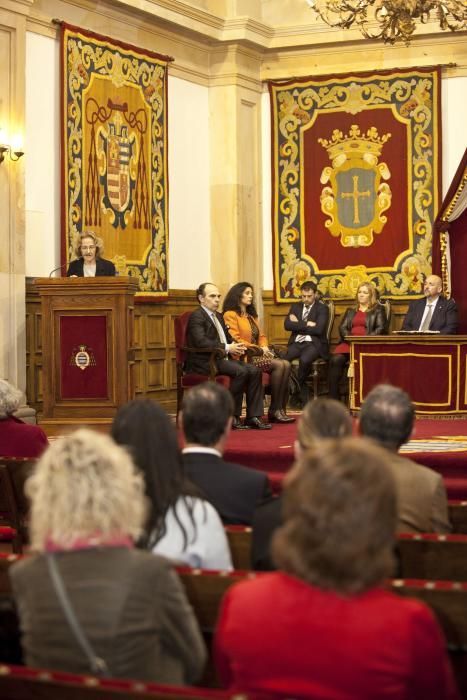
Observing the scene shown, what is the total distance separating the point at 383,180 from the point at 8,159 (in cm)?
434

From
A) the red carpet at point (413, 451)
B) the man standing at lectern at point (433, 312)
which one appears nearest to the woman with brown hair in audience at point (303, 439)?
the red carpet at point (413, 451)

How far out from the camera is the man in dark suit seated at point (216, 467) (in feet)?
10.9

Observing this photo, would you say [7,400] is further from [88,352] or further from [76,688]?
[76,688]

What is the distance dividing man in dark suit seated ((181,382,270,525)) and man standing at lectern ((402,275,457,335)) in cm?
742

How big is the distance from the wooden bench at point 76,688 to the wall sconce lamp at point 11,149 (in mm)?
7679

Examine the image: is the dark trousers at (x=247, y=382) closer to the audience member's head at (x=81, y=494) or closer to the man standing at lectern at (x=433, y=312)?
the man standing at lectern at (x=433, y=312)

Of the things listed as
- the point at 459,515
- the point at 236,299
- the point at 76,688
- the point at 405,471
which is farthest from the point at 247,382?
the point at 76,688

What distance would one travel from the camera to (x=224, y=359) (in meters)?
8.88

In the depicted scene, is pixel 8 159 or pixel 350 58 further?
pixel 350 58

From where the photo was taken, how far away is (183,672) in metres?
2.18

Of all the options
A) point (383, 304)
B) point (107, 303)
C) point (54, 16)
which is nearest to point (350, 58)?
point (383, 304)

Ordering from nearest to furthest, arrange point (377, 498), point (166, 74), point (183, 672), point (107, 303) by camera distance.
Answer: point (377, 498) < point (183, 672) < point (107, 303) < point (166, 74)

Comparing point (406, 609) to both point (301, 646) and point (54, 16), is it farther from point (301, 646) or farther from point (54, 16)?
point (54, 16)

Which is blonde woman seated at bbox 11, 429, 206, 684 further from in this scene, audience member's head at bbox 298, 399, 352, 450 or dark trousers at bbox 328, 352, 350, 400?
dark trousers at bbox 328, 352, 350, 400
